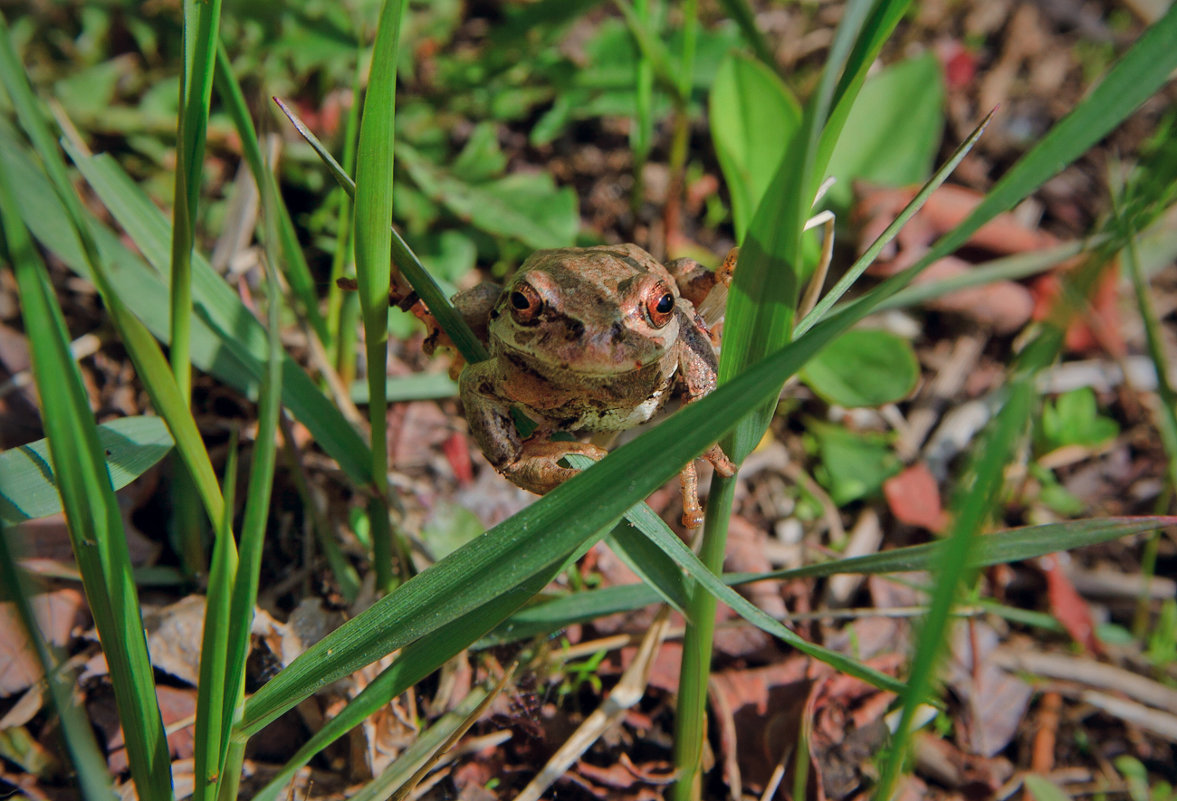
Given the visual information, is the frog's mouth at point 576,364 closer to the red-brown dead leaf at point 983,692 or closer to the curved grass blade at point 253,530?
the curved grass blade at point 253,530

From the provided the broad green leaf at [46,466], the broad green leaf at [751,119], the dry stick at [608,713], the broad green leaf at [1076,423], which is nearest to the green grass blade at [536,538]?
the broad green leaf at [46,466]

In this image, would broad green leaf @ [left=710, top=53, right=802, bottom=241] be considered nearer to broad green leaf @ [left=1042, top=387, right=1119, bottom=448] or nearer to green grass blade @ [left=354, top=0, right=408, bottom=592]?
broad green leaf @ [left=1042, top=387, right=1119, bottom=448]

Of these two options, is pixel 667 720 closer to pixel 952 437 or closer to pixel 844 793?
pixel 844 793

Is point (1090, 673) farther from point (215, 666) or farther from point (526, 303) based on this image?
point (215, 666)

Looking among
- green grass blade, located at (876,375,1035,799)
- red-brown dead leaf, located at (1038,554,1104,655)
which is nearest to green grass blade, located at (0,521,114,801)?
green grass blade, located at (876,375,1035,799)

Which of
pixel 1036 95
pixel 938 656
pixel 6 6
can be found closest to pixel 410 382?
pixel 938 656
